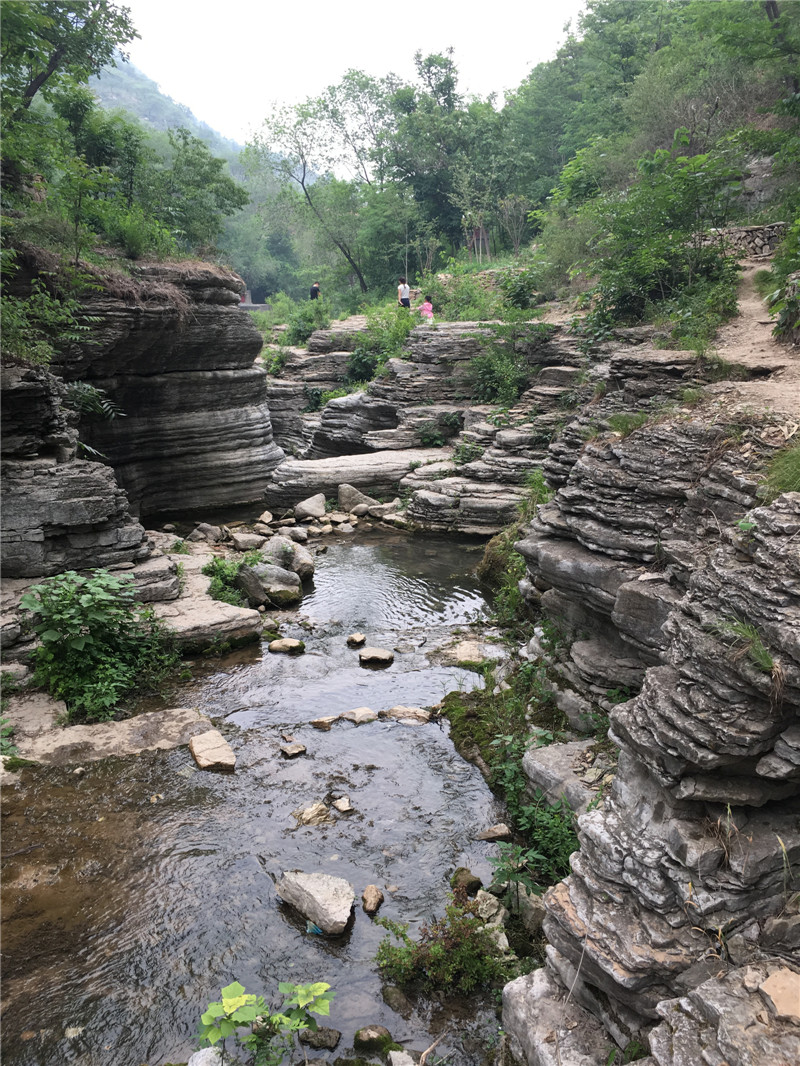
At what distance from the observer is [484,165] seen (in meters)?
31.7

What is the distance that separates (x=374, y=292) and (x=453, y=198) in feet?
20.0

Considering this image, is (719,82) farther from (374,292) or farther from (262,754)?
(262,754)

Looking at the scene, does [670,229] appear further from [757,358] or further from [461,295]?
[461,295]

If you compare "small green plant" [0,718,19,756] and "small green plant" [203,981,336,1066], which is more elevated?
"small green plant" [203,981,336,1066]

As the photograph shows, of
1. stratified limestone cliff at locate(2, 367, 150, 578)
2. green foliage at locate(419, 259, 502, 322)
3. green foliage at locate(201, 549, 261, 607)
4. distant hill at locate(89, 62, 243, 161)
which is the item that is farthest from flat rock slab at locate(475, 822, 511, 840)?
distant hill at locate(89, 62, 243, 161)

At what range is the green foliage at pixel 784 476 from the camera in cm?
466

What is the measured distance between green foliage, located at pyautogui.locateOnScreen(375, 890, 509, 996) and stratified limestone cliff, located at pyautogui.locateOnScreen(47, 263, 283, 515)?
494 inches

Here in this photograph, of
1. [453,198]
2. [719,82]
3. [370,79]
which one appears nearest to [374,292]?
[453,198]

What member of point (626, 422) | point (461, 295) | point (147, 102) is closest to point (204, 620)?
point (626, 422)

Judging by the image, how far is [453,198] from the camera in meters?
30.7

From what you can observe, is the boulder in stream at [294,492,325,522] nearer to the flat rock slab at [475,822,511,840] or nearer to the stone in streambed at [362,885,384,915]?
the flat rock slab at [475,822,511,840]

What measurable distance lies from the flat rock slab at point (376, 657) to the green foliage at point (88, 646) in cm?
275

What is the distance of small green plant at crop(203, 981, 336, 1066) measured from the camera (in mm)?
3385

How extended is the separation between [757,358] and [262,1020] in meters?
8.69
